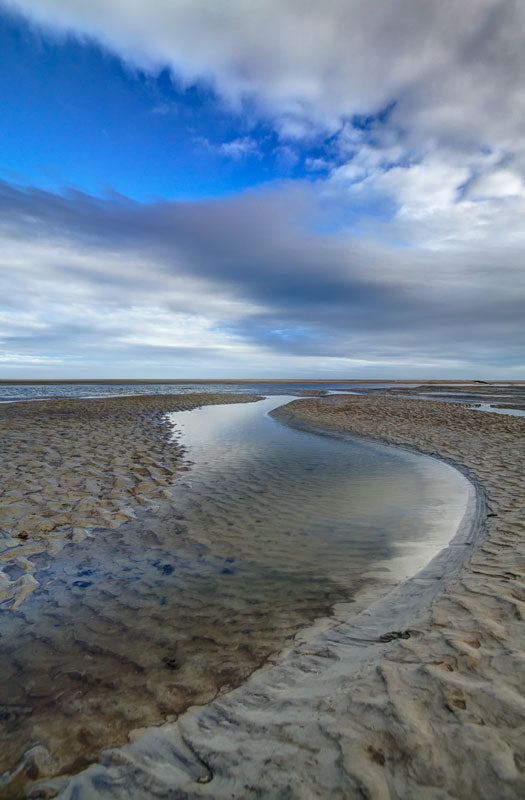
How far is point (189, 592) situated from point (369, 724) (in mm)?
2960

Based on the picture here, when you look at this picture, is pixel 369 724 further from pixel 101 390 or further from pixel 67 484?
pixel 101 390

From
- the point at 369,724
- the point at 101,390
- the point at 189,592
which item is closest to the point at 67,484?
the point at 189,592

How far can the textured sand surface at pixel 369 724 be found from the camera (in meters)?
2.32

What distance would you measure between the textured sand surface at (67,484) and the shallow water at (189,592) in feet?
1.43

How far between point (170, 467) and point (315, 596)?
7939mm

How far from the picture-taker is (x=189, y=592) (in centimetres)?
510

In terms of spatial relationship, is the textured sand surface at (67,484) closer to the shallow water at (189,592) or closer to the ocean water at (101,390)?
the shallow water at (189,592)

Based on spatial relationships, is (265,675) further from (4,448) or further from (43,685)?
(4,448)

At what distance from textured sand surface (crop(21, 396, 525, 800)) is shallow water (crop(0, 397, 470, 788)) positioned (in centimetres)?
33

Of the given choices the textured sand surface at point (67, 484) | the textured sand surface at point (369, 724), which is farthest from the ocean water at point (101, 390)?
the textured sand surface at point (369, 724)

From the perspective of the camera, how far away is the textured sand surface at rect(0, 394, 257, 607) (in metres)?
6.49

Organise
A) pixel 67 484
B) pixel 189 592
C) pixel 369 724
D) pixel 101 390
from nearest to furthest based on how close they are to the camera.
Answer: pixel 369 724
pixel 189 592
pixel 67 484
pixel 101 390

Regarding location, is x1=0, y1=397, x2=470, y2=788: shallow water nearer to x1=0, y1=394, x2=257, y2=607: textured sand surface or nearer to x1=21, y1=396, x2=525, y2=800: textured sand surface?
x1=21, y1=396, x2=525, y2=800: textured sand surface

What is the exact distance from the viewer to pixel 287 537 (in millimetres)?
6902
